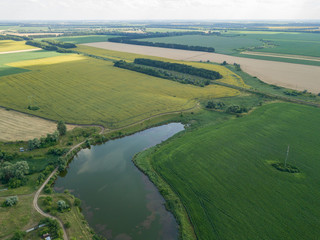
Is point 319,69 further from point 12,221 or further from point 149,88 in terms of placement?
point 12,221

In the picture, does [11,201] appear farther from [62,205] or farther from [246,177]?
[246,177]

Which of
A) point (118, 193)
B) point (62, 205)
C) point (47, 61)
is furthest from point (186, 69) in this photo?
point (62, 205)

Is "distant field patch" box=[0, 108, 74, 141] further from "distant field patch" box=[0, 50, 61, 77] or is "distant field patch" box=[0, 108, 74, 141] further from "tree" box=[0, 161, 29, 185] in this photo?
"distant field patch" box=[0, 50, 61, 77]

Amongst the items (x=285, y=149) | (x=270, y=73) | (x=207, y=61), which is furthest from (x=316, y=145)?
(x=207, y=61)

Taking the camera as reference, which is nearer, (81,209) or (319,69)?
(81,209)

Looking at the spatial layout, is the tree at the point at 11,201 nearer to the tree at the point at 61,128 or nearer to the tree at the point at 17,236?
the tree at the point at 17,236

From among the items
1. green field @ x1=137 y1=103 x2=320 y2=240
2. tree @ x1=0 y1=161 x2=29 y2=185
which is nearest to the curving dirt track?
green field @ x1=137 y1=103 x2=320 y2=240
